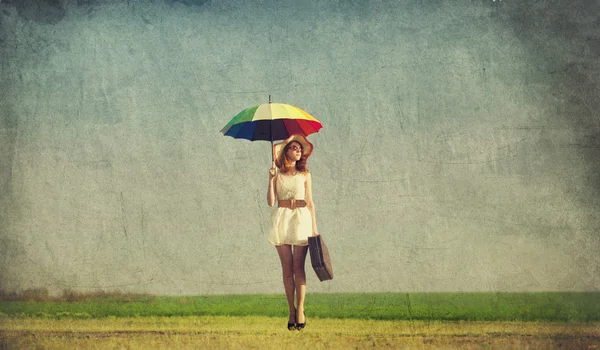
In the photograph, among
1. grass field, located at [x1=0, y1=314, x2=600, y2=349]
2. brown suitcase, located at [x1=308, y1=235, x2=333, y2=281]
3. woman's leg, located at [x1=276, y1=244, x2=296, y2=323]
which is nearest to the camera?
brown suitcase, located at [x1=308, y1=235, x2=333, y2=281]

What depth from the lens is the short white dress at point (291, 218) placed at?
5.54 meters

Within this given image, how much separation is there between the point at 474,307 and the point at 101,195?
3640 mm

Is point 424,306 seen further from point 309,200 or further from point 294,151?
point 294,151

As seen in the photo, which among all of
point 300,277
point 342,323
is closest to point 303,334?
point 342,323

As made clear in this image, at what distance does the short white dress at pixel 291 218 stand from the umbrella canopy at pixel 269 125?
376 millimetres

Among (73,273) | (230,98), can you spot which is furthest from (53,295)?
(230,98)

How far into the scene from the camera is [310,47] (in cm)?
614

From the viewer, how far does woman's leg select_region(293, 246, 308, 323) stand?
561 cm

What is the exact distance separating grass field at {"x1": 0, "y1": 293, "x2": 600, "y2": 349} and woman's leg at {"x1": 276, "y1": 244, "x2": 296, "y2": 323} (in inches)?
6.1

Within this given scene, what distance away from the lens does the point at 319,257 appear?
5414 mm

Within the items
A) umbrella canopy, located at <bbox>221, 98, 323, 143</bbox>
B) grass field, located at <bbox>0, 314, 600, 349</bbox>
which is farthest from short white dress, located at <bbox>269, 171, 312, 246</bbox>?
grass field, located at <bbox>0, 314, 600, 349</bbox>

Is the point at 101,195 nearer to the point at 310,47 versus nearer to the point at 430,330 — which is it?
the point at 310,47

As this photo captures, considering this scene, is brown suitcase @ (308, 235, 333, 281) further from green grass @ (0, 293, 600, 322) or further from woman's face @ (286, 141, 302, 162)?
Answer: woman's face @ (286, 141, 302, 162)

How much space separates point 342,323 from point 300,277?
639 millimetres
